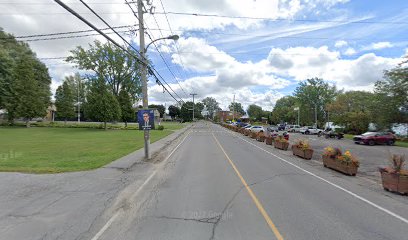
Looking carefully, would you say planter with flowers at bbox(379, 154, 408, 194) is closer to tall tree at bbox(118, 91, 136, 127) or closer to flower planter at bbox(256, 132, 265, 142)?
flower planter at bbox(256, 132, 265, 142)

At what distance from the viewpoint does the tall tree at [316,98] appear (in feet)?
298

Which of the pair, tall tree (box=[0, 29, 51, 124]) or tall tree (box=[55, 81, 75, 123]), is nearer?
tall tree (box=[0, 29, 51, 124])

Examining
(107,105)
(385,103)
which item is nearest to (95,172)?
(385,103)

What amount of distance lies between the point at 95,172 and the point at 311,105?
8682cm

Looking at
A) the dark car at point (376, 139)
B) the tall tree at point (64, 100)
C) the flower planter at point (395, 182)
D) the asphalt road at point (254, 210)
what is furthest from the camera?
the tall tree at point (64, 100)

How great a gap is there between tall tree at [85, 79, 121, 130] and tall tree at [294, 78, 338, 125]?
55995 mm

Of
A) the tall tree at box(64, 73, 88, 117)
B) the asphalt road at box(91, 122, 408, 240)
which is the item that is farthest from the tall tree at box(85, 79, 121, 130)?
the asphalt road at box(91, 122, 408, 240)

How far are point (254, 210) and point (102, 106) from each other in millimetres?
54889

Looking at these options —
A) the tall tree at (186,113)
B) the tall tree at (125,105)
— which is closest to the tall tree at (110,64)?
the tall tree at (125,105)

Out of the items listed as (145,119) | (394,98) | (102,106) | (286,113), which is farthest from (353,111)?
(286,113)

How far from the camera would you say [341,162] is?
1459 centimetres

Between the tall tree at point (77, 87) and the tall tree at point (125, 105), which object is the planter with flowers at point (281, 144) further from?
the tall tree at point (77, 87)

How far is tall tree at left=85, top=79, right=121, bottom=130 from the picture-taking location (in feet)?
192

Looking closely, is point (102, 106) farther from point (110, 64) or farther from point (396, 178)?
point (396, 178)
